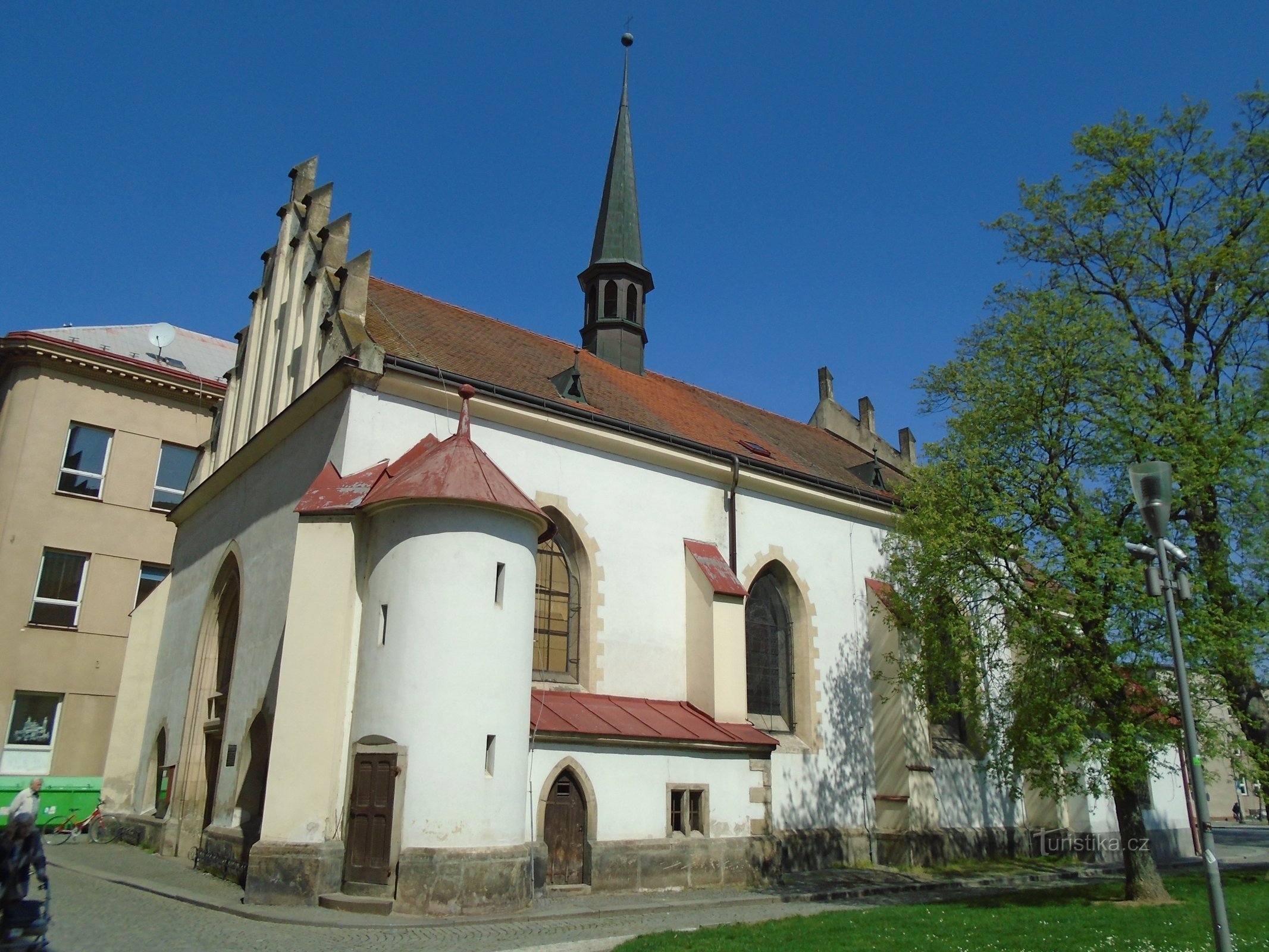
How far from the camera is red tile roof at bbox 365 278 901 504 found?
1694 cm

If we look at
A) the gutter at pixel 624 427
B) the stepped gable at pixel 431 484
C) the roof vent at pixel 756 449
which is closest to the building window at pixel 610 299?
the roof vent at pixel 756 449

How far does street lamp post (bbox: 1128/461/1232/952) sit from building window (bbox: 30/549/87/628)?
24138mm

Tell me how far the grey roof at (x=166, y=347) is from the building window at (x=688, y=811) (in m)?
19.2

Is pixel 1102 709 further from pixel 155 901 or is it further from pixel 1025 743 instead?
pixel 155 901

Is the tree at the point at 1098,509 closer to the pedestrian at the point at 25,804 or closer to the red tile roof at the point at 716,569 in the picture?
the red tile roof at the point at 716,569

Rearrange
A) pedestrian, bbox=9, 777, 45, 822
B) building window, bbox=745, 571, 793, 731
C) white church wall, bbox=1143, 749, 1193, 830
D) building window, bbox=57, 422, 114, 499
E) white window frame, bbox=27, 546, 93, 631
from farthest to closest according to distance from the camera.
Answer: white church wall, bbox=1143, 749, 1193, 830
building window, bbox=57, 422, 114, 499
white window frame, bbox=27, 546, 93, 631
building window, bbox=745, 571, 793, 731
pedestrian, bbox=9, 777, 45, 822

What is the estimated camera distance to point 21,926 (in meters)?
7.92

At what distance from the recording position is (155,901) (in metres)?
12.0

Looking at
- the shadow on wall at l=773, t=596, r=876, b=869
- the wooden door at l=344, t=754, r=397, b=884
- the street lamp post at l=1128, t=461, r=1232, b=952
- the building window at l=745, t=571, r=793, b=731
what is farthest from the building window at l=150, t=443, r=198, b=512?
the street lamp post at l=1128, t=461, r=1232, b=952

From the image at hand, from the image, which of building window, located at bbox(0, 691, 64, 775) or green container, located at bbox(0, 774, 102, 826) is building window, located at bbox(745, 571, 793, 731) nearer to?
green container, located at bbox(0, 774, 102, 826)

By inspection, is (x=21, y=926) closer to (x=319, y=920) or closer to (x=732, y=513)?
(x=319, y=920)

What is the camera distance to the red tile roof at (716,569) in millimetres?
17156

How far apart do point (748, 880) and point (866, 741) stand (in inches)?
209

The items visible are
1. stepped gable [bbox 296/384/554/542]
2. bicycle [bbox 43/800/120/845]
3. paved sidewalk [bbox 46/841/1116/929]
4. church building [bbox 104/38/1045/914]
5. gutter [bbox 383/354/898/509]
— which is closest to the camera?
paved sidewalk [bbox 46/841/1116/929]
